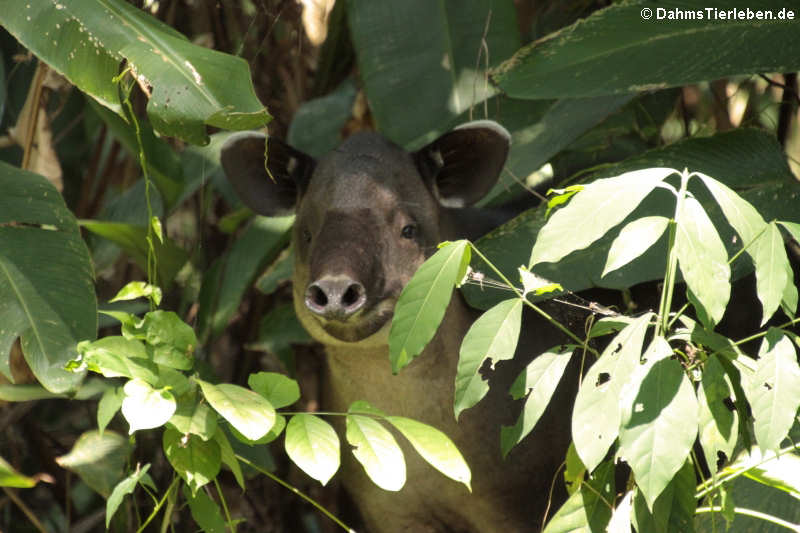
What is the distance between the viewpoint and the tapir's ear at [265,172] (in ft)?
13.0

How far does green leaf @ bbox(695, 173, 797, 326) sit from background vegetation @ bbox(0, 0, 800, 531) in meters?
0.02

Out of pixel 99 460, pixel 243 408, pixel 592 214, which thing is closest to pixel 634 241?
pixel 592 214

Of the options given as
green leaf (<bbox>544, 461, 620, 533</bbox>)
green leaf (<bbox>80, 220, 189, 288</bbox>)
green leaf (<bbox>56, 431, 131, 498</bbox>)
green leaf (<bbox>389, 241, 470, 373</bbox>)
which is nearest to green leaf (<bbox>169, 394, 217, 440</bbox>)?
green leaf (<bbox>389, 241, 470, 373</bbox>)

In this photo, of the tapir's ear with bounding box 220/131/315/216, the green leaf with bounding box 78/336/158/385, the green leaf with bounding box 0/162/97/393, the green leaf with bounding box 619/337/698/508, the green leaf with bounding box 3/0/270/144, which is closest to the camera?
the green leaf with bounding box 619/337/698/508

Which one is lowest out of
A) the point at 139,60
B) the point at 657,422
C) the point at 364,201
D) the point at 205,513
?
the point at 205,513

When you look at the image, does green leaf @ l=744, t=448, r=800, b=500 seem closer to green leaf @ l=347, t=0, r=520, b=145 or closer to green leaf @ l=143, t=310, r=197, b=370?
green leaf @ l=143, t=310, r=197, b=370

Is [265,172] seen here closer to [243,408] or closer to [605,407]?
[243,408]

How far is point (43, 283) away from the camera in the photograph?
3141 mm

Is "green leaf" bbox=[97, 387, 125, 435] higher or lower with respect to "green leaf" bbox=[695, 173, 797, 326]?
lower

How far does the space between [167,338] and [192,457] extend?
0.97 feet

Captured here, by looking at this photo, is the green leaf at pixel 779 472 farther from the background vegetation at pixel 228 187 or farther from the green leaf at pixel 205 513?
the green leaf at pixel 205 513

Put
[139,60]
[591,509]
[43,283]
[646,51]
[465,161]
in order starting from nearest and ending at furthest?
[591,509] → [139,60] → [43,283] → [646,51] → [465,161]

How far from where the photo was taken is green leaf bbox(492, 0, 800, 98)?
3.52 m

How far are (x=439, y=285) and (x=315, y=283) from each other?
35.3 inches
